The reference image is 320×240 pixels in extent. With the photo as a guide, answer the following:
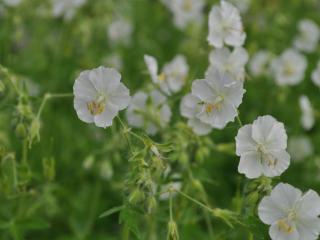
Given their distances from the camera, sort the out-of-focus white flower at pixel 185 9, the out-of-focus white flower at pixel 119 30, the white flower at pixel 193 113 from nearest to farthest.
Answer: the white flower at pixel 193 113
the out-of-focus white flower at pixel 185 9
the out-of-focus white flower at pixel 119 30

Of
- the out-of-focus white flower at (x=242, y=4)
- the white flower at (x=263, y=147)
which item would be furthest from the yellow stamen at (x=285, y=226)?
the out-of-focus white flower at (x=242, y=4)

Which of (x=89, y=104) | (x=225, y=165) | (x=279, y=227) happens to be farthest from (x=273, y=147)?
(x=225, y=165)

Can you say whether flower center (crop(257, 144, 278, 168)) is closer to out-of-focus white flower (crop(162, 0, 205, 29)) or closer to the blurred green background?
the blurred green background

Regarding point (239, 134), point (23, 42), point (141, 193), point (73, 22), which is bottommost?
point (23, 42)

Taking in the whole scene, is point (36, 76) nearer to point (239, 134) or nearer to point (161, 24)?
point (161, 24)

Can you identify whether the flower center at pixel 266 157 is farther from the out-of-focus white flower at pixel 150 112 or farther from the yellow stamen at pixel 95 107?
the out-of-focus white flower at pixel 150 112

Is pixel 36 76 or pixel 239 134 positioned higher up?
pixel 239 134

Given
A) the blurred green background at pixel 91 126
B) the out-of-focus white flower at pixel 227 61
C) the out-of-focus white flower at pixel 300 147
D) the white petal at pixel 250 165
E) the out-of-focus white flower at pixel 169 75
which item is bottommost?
the out-of-focus white flower at pixel 300 147
